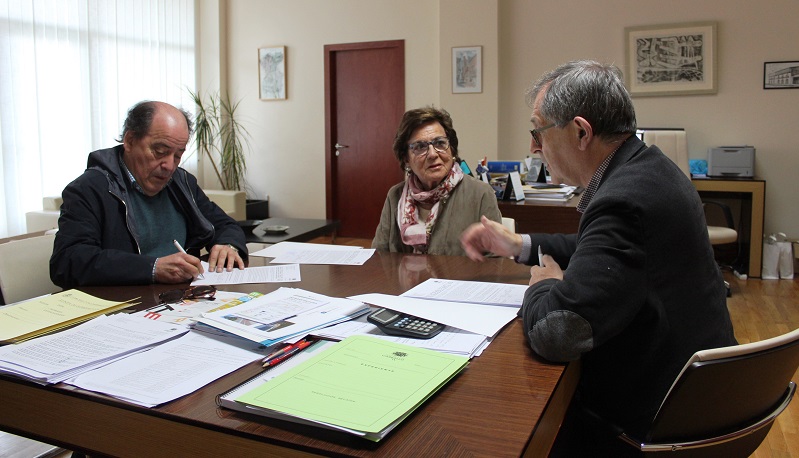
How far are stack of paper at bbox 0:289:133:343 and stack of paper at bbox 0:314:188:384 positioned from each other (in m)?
0.04

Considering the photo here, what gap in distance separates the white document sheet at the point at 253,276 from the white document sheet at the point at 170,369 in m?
0.53

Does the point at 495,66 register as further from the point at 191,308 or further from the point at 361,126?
the point at 191,308

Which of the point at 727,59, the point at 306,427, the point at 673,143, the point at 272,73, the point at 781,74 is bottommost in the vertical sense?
the point at 306,427

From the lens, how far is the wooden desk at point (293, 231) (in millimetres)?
4252

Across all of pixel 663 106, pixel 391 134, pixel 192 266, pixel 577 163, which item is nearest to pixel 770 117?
pixel 663 106

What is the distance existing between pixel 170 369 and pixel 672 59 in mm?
5563

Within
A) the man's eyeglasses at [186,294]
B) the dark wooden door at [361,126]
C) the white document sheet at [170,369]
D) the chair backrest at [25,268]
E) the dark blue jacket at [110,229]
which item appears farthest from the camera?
the dark wooden door at [361,126]

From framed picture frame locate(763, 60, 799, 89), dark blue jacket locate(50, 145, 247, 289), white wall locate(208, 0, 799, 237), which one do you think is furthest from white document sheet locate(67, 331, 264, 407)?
framed picture frame locate(763, 60, 799, 89)

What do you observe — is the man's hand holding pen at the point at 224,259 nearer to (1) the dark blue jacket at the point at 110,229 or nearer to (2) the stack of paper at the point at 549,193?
(1) the dark blue jacket at the point at 110,229

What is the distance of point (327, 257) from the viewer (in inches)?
83.0

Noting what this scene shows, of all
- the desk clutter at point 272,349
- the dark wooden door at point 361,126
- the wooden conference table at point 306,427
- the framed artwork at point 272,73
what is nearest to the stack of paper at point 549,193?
the desk clutter at point 272,349

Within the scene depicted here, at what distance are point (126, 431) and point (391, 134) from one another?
605cm

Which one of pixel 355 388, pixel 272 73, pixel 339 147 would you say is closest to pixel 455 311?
pixel 355 388

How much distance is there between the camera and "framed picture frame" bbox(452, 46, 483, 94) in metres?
6.11
